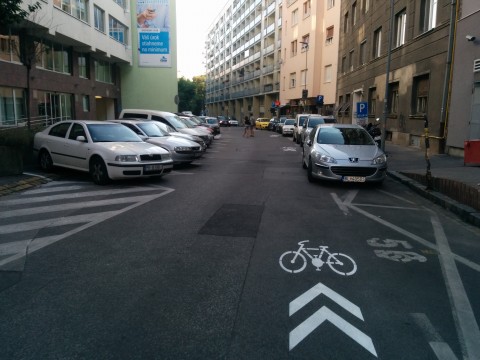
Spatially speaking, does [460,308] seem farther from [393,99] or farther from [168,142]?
[393,99]

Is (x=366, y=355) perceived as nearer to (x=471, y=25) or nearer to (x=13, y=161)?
(x=13, y=161)

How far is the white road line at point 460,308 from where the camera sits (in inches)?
134

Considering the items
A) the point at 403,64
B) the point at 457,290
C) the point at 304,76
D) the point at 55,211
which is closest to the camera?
the point at 457,290

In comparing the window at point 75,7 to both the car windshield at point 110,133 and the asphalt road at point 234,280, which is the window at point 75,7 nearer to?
the car windshield at point 110,133

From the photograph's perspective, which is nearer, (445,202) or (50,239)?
(50,239)

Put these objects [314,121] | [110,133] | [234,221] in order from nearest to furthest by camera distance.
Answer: [234,221]
[110,133]
[314,121]

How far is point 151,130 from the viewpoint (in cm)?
1471

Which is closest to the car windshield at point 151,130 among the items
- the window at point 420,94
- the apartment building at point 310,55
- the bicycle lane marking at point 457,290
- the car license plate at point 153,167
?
the car license plate at point 153,167

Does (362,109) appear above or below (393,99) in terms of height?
below

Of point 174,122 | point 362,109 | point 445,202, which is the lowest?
point 445,202

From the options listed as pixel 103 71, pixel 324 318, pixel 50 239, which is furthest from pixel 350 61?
pixel 324 318

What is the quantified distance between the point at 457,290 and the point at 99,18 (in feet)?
103

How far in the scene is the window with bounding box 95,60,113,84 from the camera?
32906 mm

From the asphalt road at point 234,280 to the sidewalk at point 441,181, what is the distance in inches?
15.5
